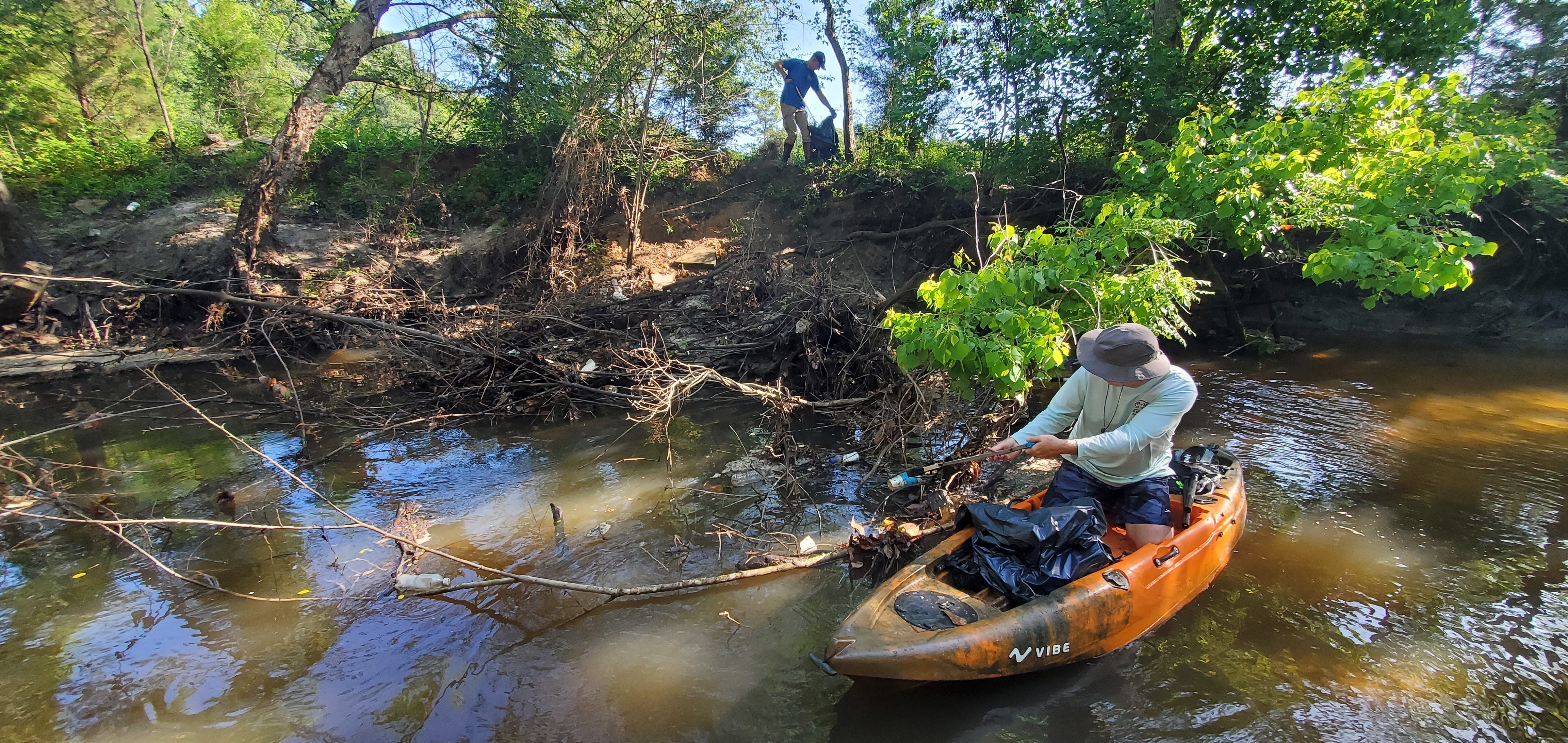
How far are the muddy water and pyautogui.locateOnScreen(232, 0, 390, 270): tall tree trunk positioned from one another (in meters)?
5.60

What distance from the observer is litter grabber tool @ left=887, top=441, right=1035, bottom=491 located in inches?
154

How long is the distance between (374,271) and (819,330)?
7.98m

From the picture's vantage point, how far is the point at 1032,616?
3277 mm

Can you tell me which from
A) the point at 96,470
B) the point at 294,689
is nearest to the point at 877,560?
the point at 294,689

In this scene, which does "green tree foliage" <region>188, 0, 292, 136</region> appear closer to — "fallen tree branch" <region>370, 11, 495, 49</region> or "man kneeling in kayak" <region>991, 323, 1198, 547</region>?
"fallen tree branch" <region>370, 11, 495, 49</region>

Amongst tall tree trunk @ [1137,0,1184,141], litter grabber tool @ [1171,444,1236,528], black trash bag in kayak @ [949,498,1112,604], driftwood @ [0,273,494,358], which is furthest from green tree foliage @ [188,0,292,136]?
litter grabber tool @ [1171,444,1236,528]

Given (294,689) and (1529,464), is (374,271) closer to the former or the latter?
(294,689)

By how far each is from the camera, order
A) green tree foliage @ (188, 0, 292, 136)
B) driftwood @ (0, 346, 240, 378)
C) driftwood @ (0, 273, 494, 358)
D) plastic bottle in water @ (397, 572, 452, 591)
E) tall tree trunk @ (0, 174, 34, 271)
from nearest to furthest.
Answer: plastic bottle in water @ (397, 572, 452, 591) < driftwood @ (0, 273, 494, 358) < driftwood @ (0, 346, 240, 378) < tall tree trunk @ (0, 174, 34, 271) < green tree foliage @ (188, 0, 292, 136)

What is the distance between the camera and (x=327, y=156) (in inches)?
574

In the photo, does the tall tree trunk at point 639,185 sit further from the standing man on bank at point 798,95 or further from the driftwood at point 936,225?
the driftwood at point 936,225

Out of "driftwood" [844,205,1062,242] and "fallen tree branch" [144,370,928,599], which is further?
"driftwood" [844,205,1062,242]

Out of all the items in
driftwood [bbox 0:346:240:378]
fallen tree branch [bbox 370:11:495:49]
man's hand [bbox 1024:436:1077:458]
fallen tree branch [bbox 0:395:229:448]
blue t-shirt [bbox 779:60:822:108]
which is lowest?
man's hand [bbox 1024:436:1077:458]

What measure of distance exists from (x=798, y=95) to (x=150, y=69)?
1651 centimetres

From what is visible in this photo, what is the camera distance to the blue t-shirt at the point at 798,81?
12555 millimetres
